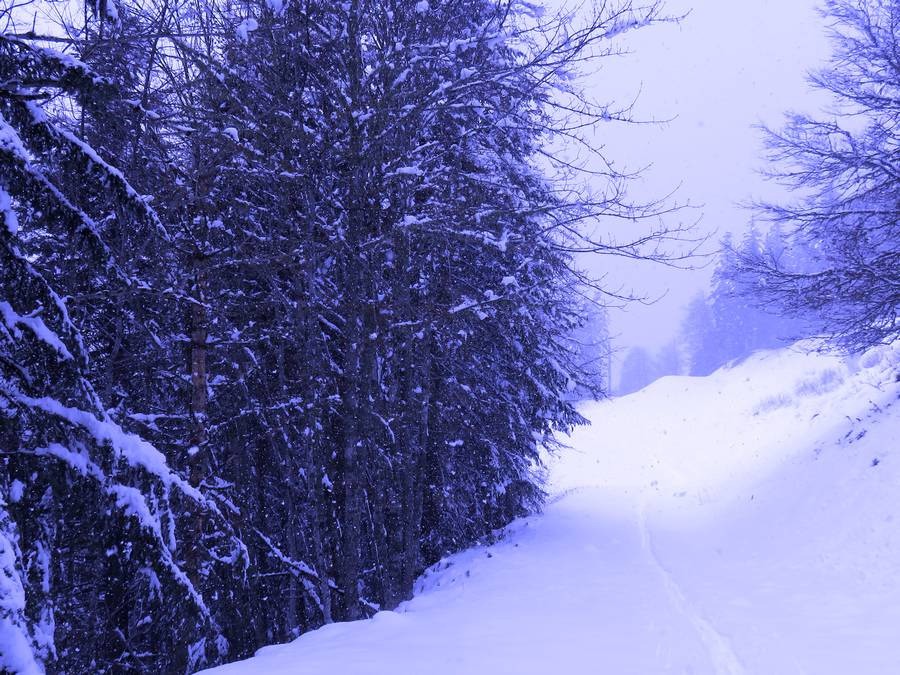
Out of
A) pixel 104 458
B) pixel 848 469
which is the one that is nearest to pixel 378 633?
pixel 104 458

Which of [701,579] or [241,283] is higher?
[241,283]

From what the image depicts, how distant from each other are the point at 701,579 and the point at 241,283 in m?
8.29

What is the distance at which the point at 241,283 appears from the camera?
8.82m

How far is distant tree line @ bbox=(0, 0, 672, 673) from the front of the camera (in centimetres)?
421

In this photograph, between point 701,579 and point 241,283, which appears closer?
point 241,283

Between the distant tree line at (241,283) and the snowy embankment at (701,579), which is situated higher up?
the distant tree line at (241,283)

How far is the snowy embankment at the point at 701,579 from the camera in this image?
5219 millimetres

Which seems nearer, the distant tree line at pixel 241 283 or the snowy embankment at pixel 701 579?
the distant tree line at pixel 241 283

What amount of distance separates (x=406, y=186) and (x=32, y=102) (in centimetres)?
436

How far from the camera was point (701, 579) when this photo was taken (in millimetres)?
8969

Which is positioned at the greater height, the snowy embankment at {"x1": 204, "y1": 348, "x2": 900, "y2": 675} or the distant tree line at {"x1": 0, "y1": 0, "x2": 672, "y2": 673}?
the distant tree line at {"x1": 0, "y1": 0, "x2": 672, "y2": 673}

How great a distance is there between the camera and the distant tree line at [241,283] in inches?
166

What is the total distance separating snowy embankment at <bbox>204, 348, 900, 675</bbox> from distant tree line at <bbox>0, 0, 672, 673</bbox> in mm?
1561

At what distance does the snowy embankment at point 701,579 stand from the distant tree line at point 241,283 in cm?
156
